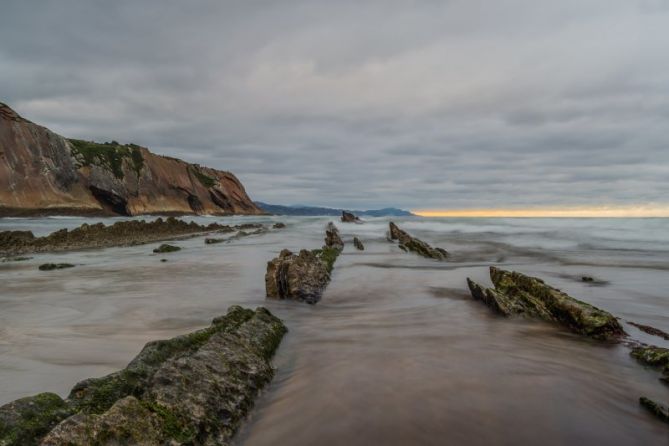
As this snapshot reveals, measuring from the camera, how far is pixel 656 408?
3939 millimetres

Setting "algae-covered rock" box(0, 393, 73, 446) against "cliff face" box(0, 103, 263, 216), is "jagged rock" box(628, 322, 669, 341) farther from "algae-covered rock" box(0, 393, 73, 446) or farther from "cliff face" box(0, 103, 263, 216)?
"cliff face" box(0, 103, 263, 216)

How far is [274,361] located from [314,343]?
0.99m

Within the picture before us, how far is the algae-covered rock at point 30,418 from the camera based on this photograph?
262cm

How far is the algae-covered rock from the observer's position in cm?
262

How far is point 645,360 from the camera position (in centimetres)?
523

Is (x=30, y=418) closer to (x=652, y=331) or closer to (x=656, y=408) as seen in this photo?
(x=656, y=408)

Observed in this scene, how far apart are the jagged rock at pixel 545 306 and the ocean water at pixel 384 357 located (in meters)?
0.28

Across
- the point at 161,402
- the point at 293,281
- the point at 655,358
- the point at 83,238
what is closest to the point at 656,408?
the point at 655,358

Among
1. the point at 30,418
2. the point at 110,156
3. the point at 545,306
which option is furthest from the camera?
the point at 110,156

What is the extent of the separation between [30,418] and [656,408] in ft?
17.5

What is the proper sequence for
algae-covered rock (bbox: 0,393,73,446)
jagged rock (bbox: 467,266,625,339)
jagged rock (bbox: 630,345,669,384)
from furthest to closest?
jagged rock (bbox: 467,266,625,339), jagged rock (bbox: 630,345,669,384), algae-covered rock (bbox: 0,393,73,446)

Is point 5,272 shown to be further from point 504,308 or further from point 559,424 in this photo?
point 559,424

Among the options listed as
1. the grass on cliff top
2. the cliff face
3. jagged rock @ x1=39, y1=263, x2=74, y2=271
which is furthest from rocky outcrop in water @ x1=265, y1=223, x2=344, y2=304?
the grass on cliff top

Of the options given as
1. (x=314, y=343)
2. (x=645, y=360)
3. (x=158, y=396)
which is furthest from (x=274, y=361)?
(x=645, y=360)
